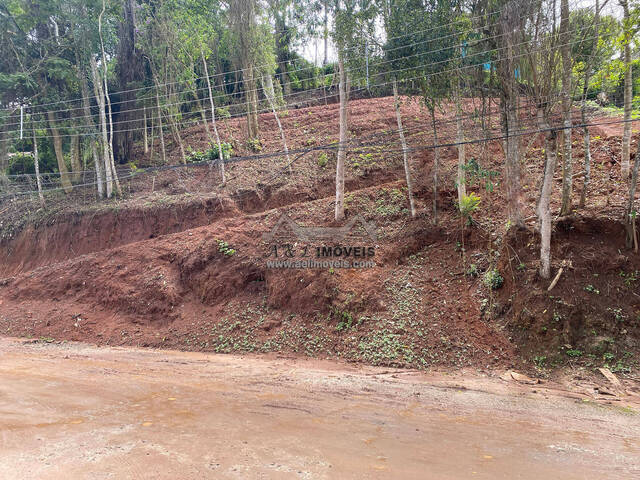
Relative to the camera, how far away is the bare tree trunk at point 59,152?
18516 mm

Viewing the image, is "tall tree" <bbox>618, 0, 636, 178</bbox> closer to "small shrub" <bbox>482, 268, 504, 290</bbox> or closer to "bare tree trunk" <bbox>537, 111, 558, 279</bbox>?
"bare tree trunk" <bbox>537, 111, 558, 279</bbox>

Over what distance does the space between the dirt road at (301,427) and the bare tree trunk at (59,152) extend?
40.6 ft

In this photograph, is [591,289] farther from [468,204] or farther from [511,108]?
[511,108]

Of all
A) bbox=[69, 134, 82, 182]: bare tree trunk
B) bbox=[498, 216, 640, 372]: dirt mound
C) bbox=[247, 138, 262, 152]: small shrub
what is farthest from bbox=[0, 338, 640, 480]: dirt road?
bbox=[69, 134, 82, 182]: bare tree trunk

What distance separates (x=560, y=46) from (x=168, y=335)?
12680 mm

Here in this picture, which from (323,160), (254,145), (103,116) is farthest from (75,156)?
(323,160)

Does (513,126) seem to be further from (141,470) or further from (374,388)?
(141,470)

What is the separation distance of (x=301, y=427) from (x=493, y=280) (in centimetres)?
628

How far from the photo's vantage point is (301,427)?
20.5ft

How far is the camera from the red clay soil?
875 cm

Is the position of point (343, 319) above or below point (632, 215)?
below

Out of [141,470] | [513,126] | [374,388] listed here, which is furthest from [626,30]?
[141,470]

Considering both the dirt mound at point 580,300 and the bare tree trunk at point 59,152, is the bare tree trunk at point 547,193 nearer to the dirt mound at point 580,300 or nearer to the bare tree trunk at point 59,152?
the dirt mound at point 580,300

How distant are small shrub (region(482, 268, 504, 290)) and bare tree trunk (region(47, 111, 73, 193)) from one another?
62.1 feet
